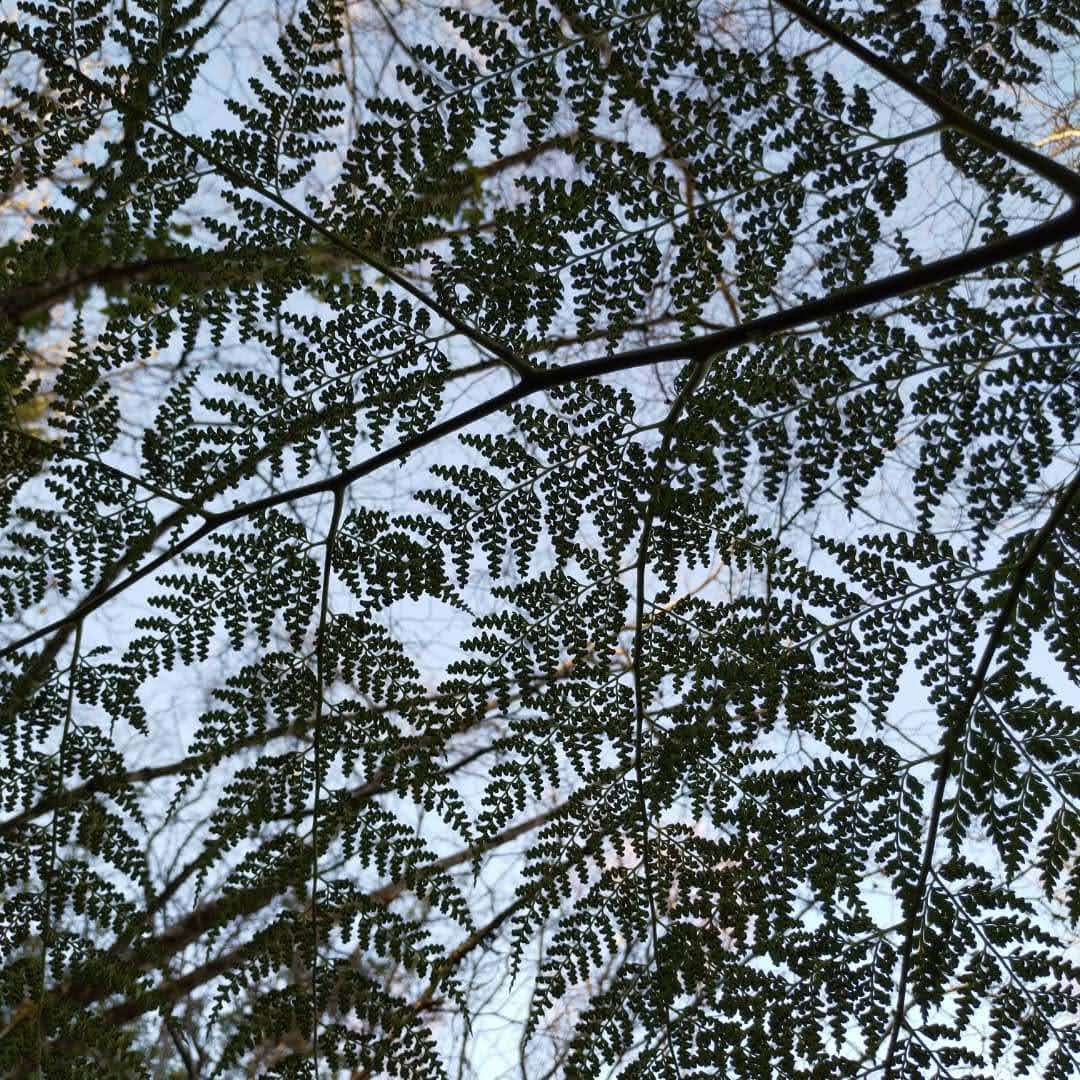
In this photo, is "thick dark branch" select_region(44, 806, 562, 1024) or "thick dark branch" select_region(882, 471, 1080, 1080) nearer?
"thick dark branch" select_region(882, 471, 1080, 1080)

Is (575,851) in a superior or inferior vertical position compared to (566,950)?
superior

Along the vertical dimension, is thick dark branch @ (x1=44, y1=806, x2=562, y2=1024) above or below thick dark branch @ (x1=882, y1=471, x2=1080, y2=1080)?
above

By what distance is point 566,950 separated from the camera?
8.71ft

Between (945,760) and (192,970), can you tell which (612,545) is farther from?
(192,970)

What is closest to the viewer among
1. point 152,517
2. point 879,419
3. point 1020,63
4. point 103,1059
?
point 1020,63

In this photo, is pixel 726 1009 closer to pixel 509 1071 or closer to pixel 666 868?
pixel 666 868

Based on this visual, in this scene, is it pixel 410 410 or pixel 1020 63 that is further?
pixel 410 410

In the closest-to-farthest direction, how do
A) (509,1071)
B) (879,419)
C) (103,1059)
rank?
(879,419), (103,1059), (509,1071)

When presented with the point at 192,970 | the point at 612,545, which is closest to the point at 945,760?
the point at 612,545

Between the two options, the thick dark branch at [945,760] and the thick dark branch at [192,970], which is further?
the thick dark branch at [192,970]

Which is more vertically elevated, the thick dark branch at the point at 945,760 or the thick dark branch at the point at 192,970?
the thick dark branch at the point at 192,970

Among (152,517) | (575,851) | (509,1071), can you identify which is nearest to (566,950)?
(575,851)

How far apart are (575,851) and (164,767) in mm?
3352

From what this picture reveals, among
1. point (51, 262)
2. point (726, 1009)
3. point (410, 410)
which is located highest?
point (51, 262)
